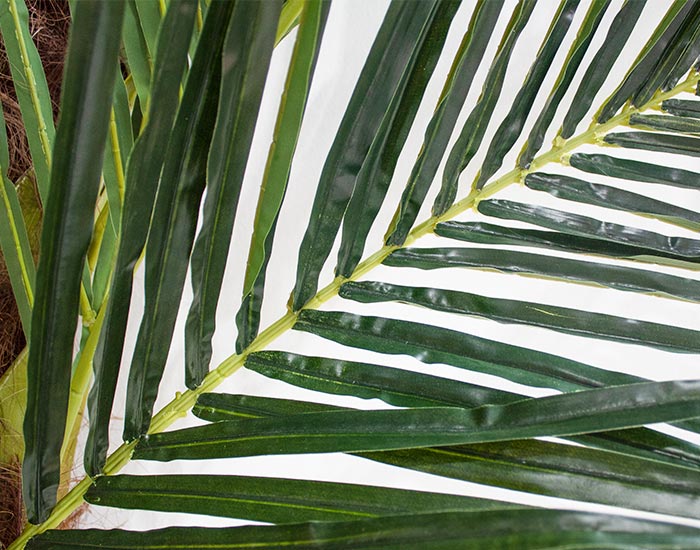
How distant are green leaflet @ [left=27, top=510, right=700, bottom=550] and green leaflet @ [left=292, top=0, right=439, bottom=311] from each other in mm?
207

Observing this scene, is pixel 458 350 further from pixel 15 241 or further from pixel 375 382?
pixel 15 241

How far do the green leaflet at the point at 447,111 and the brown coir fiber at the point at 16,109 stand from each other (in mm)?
367

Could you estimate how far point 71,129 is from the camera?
0.25 metres

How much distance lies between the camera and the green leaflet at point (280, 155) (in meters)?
0.31

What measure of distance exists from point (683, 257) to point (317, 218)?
0.90 ft

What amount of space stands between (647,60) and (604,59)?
0.07m

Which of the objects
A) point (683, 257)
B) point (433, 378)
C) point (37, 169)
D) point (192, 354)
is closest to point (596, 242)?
point (683, 257)

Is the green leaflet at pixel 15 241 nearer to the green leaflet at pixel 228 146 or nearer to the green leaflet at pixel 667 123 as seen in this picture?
the green leaflet at pixel 228 146

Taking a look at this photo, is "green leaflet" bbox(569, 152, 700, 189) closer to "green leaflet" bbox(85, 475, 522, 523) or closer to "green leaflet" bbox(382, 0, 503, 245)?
"green leaflet" bbox(382, 0, 503, 245)

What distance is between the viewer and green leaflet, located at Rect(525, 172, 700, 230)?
0.50m

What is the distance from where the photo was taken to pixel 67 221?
10.7 inches

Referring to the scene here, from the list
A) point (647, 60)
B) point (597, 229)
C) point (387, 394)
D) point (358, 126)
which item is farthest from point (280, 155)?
point (647, 60)

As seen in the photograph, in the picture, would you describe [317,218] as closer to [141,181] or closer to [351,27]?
[141,181]

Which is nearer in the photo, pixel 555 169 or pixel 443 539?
pixel 443 539
